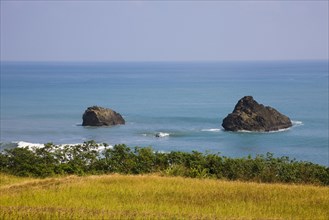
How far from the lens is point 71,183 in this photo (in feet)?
71.4

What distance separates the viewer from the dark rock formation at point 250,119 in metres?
87.2

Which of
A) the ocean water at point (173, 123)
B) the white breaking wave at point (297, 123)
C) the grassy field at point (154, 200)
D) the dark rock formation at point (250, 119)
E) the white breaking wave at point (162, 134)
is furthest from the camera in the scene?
the white breaking wave at point (297, 123)

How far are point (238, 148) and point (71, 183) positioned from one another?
176 ft

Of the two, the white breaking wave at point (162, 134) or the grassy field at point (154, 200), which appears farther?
the white breaking wave at point (162, 134)

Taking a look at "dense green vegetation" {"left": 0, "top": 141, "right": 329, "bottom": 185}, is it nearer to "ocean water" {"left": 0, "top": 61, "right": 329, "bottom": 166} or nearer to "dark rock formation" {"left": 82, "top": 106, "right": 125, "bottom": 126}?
"ocean water" {"left": 0, "top": 61, "right": 329, "bottom": 166}

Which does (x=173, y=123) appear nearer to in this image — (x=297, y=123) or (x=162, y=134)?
(x=162, y=134)

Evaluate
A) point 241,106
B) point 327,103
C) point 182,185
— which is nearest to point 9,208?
point 182,185

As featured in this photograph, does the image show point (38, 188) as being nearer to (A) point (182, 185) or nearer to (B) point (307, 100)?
(A) point (182, 185)

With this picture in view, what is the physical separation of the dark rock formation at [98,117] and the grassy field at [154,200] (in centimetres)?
6803

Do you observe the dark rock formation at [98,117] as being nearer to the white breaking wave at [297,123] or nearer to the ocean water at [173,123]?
the ocean water at [173,123]

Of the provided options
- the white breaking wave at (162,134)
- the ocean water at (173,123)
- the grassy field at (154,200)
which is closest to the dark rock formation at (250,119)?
the ocean water at (173,123)

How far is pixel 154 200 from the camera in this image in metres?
18.5

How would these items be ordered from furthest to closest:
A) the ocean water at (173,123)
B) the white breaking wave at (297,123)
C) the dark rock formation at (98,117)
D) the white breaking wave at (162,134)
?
the white breaking wave at (297,123), the dark rock formation at (98,117), the white breaking wave at (162,134), the ocean water at (173,123)

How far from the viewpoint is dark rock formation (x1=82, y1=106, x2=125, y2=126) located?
298 ft
